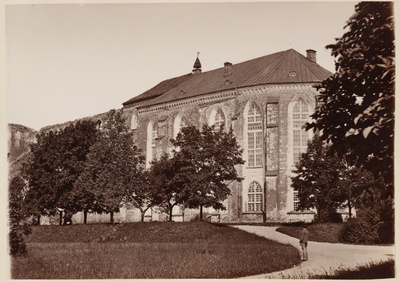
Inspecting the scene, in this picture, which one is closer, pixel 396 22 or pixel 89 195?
pixel 396 22

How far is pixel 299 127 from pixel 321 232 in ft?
30.6

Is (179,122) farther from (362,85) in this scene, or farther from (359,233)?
(362,85)

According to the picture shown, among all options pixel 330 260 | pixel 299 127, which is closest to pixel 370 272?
pixel 330 260

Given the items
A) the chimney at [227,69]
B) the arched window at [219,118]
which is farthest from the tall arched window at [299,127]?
the chimney at [227,69]

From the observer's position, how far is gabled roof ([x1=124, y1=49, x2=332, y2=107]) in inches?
1147

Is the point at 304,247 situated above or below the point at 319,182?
below

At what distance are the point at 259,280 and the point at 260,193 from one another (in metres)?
19.7

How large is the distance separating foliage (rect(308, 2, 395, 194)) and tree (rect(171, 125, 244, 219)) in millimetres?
12937

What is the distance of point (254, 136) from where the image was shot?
29.9 m

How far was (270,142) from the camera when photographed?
2898 centimetres

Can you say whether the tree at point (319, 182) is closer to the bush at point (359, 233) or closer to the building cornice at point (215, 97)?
the bush at point (359, 233)

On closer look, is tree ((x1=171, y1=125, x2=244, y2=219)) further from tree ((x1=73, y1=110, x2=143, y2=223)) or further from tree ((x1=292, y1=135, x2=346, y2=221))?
tree ((x1=292, y1=135, x2=346, y2=221))

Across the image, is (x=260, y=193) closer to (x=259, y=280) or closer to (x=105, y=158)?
(x=105, y=158)

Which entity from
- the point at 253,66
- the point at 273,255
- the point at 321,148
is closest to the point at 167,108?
the point at 253,66
